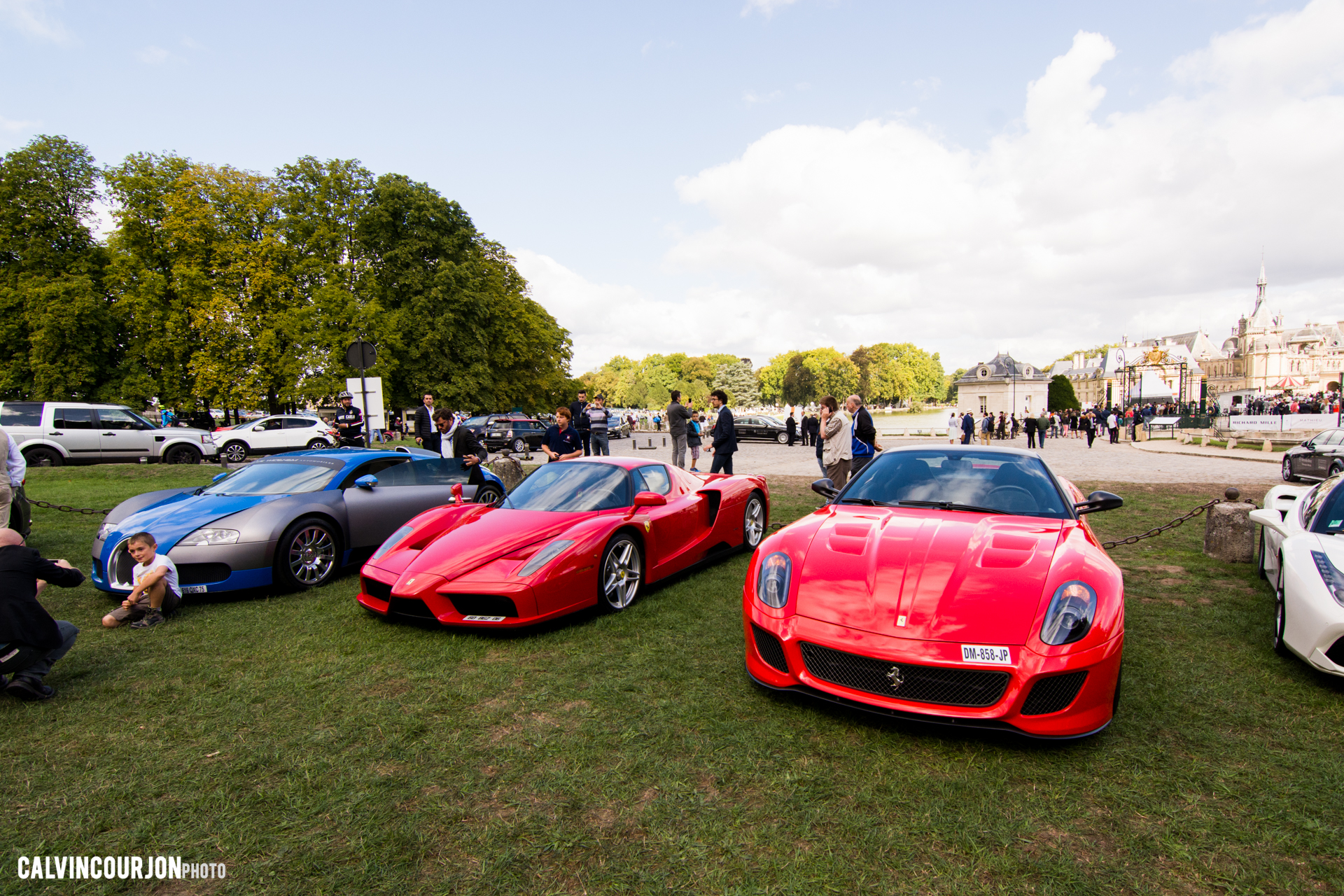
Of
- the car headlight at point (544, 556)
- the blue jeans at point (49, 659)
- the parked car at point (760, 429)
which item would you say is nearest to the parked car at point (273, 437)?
the blue jeans at point (49, 659)

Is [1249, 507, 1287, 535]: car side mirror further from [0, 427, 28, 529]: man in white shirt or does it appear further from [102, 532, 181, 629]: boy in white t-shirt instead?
[0, 427, 28, 529]: man in white shirt

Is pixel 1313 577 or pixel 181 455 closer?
pixel 1313 577

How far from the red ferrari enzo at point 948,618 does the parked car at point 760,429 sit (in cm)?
3063

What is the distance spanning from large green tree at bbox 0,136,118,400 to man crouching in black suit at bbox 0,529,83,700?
1088 inches

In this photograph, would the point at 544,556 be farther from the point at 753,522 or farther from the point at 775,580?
the point at 753,522

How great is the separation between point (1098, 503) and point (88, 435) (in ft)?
74.9

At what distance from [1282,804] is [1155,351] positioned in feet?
305

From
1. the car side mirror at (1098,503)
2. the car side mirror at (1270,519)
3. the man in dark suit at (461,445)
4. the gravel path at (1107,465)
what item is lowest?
the gravel path at (1107,465)

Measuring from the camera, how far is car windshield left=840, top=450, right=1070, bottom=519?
442cm

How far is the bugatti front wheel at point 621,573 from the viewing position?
5352 millimetres

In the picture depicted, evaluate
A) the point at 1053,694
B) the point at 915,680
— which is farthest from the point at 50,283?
the point at 1053,694

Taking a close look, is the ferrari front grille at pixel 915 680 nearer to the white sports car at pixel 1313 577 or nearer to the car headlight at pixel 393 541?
the white sports car at pixel 1313 577

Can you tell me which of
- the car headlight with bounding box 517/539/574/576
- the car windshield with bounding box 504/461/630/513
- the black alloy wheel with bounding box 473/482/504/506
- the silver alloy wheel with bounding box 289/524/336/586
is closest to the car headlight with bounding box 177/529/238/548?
the silver alloy wheel with bounding box 289/524/336/586

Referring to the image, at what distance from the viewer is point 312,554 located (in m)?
6.33
